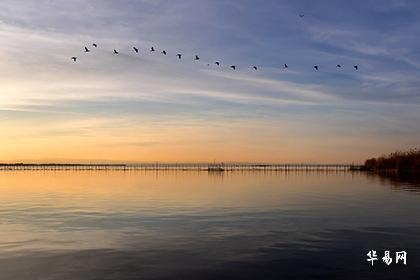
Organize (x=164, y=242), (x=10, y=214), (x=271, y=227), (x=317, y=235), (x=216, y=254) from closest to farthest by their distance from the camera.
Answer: (x=216, y=254)
(x=164, y=242)
(x=317, y=235)
(x=271, y=227)
(x=10, y=214)

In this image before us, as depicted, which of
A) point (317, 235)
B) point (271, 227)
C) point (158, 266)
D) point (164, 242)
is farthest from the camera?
point (271, 227)

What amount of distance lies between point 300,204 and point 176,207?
1244cm

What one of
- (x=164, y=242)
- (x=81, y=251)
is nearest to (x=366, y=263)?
(x=164, y=242)

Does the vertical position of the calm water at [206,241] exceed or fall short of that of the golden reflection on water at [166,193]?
it exceeds it

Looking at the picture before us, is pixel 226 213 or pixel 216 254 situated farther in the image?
pixel 226 213

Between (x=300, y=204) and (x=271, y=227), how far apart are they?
60.6 feet

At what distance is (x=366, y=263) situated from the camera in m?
22.8

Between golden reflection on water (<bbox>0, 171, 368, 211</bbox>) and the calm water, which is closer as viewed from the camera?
the calm water

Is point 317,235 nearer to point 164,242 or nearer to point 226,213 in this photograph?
point 164,242

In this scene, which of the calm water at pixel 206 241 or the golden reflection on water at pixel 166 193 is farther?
the golden reflection on water at pixel 166 193

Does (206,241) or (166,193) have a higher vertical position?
(206,241)

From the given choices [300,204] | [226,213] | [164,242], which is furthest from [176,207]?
[164,242]

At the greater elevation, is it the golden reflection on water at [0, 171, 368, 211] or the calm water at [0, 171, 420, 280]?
the calm water at [0, 171, 420, 280]

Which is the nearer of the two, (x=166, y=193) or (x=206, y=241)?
(x=206, y=241)
